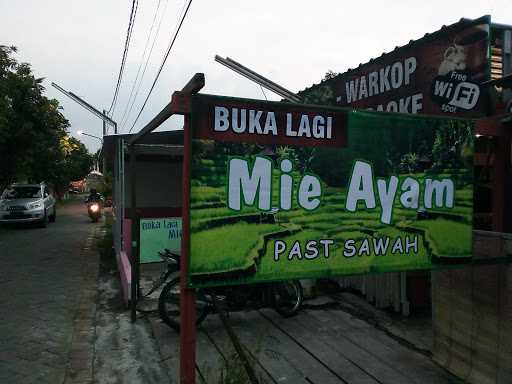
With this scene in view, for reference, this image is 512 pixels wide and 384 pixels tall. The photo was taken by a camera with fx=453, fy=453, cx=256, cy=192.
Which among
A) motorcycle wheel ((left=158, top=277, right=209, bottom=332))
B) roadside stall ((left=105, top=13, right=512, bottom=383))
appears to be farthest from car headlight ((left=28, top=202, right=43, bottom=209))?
roadside stall ((left=105, top=13, right=512, bottom=383))

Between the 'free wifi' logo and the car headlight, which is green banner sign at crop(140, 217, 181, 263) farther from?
the car headlight

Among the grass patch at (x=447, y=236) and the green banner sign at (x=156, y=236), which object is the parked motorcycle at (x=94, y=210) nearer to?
the green banner sign at (x=156, y=236)

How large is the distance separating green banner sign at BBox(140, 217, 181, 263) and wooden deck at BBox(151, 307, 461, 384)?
346cm

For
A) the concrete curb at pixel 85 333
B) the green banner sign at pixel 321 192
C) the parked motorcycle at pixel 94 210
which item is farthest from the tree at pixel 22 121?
the green banner sign at pixel 321 192

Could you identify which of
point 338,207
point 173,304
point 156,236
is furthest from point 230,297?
point 156,236

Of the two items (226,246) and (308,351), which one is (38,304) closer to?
(308,351)

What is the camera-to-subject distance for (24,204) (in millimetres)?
17812

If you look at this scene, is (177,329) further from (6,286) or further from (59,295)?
(6,286)

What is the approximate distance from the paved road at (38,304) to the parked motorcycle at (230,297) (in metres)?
1.32

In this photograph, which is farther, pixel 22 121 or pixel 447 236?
pixel 22 121

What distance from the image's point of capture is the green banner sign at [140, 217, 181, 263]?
9.73 meters

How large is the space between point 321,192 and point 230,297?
11.0ft

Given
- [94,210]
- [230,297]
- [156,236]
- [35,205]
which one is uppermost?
[35,205]

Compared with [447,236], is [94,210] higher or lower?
lower
